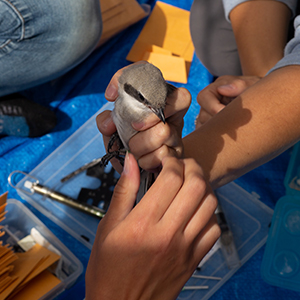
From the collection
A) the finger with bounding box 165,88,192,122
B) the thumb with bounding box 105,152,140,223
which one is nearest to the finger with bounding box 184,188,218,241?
the thumb with bounding box 105,152,140,223

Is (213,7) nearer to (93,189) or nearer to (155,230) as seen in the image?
(93,189)

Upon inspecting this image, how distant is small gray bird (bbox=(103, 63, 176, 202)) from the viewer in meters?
0.86

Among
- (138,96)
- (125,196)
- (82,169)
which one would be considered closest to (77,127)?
(82,169)

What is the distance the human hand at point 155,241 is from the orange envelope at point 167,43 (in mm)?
1612

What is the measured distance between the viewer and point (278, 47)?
4.80 ft

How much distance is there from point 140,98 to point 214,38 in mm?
1343

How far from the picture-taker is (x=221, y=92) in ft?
4.50

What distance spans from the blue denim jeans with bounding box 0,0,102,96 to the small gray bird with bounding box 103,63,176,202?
0.91 metres

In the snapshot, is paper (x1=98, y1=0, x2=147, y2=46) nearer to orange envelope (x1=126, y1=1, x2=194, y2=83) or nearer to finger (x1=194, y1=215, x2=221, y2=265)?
orange envelope (x1=126, y1=1, x2=194, y2=83)

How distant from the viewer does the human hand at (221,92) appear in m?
1.35

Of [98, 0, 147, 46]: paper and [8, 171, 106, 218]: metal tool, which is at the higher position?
[98, 0, 147, 46]: paper

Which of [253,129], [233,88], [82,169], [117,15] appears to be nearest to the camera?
[253,129]

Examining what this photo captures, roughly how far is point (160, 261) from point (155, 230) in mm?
86

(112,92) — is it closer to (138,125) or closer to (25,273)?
(138,125)
